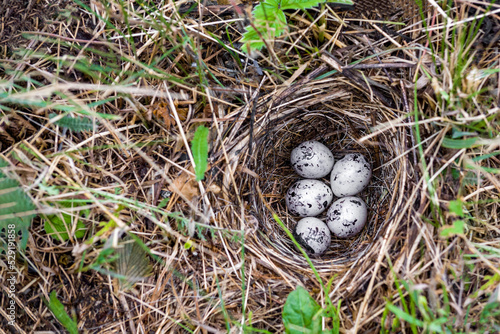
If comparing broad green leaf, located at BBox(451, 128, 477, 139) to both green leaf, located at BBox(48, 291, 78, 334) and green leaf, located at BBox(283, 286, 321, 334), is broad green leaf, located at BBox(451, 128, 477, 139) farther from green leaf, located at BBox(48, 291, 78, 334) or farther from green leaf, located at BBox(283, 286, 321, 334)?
green leaf, located at BBox(48, 291, 78, 334)

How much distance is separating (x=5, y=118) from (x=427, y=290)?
2.25 m

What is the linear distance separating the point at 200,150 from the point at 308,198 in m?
0.88

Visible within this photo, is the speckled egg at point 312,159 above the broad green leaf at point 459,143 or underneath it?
underneath

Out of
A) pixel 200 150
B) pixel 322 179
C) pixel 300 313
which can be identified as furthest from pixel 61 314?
pixel 322 179

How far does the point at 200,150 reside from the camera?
1870 millimetres

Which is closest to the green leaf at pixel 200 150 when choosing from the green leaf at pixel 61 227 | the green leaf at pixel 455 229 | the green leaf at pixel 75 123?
the green leaf at pixel 75 123

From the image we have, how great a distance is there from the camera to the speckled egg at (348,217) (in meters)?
2.29

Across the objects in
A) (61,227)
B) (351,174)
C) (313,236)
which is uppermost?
(61,227)

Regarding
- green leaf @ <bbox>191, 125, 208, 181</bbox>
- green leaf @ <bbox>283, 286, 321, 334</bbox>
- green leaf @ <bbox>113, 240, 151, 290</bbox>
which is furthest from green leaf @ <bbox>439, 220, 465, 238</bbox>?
green leaf @ <bbox>113, 240, 151, 290</bbox>

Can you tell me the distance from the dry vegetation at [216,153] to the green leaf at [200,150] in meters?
0.12

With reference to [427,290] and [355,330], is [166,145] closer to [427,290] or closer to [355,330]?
[355,330]

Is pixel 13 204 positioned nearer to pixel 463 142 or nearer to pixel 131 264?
pixel 131 264

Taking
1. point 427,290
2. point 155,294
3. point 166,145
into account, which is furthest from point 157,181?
point 427,290

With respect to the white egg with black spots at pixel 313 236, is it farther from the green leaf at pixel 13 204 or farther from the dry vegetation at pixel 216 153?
the green leaf at pixel 13 204
